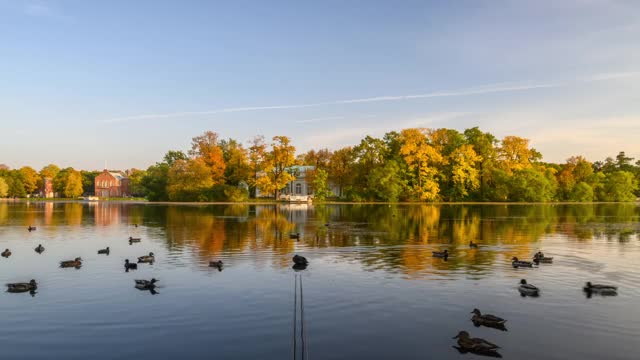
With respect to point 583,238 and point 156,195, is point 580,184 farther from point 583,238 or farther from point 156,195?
point 156,195

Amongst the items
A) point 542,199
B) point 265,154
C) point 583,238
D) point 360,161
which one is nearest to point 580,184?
point 542,199

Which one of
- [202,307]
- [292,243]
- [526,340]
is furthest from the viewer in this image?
[292,243]

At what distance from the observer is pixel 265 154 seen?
144m

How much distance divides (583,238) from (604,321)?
31820 mm

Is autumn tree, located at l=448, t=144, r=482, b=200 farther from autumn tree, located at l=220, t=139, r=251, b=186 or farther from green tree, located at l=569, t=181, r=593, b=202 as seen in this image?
autumn tree, located at l=220, t=139, r=251, b=186

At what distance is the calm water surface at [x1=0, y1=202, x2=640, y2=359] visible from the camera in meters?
16.7

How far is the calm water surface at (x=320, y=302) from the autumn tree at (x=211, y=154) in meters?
103

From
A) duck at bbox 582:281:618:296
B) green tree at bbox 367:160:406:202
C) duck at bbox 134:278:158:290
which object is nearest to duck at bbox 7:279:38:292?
duck at bbox 134:278:158:290

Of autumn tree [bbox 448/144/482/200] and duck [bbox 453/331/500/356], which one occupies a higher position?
autumn tree [bbox 448/144/482/200]

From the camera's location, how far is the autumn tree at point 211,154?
147000 millimetres

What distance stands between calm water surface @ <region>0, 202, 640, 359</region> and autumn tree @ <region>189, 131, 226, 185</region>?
10345 cm

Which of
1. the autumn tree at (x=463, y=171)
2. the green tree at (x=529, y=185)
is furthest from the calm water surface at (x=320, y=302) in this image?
the green tree at (x=529, y=185)

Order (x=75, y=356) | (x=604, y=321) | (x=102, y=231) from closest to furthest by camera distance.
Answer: (x=75, y=356), (x=604, y=321), (x=102, y=231)

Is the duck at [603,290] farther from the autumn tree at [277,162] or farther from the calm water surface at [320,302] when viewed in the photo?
the autumn tree at [277,162]
